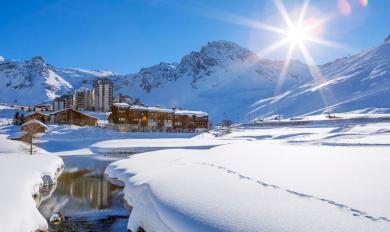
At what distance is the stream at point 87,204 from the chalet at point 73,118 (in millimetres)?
64105

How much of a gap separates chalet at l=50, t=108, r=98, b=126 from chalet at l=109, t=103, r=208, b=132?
23.4ft

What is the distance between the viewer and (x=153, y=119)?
313 ft

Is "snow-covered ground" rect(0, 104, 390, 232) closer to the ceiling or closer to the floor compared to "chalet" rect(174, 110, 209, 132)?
closer to the floor

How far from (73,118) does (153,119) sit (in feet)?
68.7

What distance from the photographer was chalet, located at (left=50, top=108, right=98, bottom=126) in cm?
9619

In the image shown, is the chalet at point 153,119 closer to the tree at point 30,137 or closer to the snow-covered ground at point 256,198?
the tree at point 30,137

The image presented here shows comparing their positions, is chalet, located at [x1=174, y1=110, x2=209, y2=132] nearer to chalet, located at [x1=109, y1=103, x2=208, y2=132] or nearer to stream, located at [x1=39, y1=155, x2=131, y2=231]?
chalet, located at [x1=109, y1=103, x2=208, y2=132]

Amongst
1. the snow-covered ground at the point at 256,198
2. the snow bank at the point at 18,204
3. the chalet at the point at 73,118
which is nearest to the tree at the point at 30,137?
the chalet at the point at 73,118

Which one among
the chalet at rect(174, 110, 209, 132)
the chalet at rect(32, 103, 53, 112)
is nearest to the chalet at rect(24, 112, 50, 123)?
the chalet at rect(174, 110, 209, 132)

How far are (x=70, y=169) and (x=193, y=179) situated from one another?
2301cm

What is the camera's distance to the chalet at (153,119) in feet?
297

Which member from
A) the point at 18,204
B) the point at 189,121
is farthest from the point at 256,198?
the point at 189,121

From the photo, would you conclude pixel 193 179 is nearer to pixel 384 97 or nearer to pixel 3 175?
pixel 3 175

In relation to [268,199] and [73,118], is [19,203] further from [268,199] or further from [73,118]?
[73,118]
